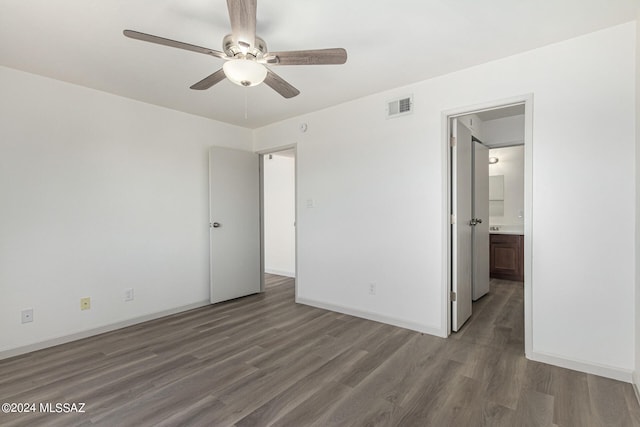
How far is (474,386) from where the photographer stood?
2.07 meters

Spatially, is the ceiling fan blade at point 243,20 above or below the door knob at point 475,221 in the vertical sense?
above

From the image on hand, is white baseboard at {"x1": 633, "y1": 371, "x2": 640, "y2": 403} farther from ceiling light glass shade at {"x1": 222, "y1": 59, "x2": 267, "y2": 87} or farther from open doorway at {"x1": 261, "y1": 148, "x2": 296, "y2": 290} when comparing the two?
open doorway at {"x1": 261, "y1": 148, "x2": 296, "y2": 290}

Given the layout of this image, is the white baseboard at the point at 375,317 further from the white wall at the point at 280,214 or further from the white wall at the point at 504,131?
the white wall at the point at 504,131

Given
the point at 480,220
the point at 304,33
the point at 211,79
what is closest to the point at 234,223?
the point at 211,79

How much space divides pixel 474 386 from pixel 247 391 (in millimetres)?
1519

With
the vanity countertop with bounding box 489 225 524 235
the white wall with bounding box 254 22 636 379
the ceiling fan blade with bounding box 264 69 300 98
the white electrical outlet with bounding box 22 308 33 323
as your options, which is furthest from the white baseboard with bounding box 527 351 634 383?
the white electrical outlet with bounding box 22 308 33 323

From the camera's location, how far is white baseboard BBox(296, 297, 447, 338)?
2.95 m

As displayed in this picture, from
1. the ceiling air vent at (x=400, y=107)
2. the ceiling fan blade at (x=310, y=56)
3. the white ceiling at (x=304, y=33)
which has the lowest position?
the ceiling fan blade at (x=310, y=56)

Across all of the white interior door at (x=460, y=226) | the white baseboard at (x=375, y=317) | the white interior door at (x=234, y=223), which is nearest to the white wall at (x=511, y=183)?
the white interior door at (x=460, y=226)

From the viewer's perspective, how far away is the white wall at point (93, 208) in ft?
8.67

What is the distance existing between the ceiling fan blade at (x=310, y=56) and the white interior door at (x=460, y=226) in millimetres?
1599

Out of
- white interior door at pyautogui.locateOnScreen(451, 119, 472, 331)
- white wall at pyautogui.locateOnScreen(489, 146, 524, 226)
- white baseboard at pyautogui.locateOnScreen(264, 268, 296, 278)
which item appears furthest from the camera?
white baseboard at pyautogui.locateOnScreen(264, 268, 296, 278)

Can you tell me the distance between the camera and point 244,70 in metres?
1.76

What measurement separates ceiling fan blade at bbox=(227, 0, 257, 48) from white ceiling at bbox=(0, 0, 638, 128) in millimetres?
320
